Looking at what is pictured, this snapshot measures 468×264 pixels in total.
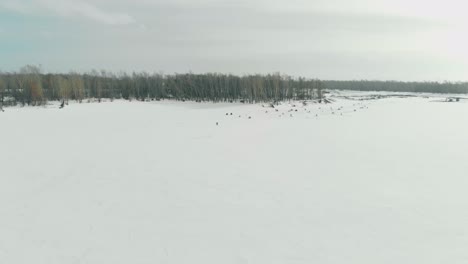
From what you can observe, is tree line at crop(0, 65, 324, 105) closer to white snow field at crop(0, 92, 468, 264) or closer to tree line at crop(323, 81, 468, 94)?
tree line at crop(323, 81, 468, 94)

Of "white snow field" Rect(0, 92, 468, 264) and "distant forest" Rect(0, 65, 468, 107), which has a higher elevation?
"distant forest" Rect(0, 65, 468, 107)

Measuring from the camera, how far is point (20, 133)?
66.0ft

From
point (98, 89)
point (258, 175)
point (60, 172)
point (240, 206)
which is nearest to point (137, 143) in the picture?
point (60, 172)

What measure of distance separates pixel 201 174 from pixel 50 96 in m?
45.6

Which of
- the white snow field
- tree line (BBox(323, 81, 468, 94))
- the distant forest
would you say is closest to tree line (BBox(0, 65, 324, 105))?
the distant forest

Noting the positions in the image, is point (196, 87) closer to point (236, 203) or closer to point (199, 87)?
point (199, 87)

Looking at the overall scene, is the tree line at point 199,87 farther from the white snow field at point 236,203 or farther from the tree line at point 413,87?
the white snow field at point 236,203

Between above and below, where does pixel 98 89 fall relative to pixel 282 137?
above

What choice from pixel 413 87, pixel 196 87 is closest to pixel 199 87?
pixel 196 87

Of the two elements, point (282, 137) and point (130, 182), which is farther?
point (282, 137)

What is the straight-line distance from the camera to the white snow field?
5.82 meters

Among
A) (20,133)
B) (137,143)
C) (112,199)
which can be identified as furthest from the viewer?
(20,133)

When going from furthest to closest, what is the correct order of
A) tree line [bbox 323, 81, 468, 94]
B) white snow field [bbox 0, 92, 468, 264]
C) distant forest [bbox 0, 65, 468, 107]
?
1. tree line [bbox 323, 81, 468, 94]
2. distant forest [bbox 0, 65, 468, 107]
3. white snow field [bbox 0, 92, 468, 264]

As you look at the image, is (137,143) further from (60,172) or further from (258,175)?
(258,175)
